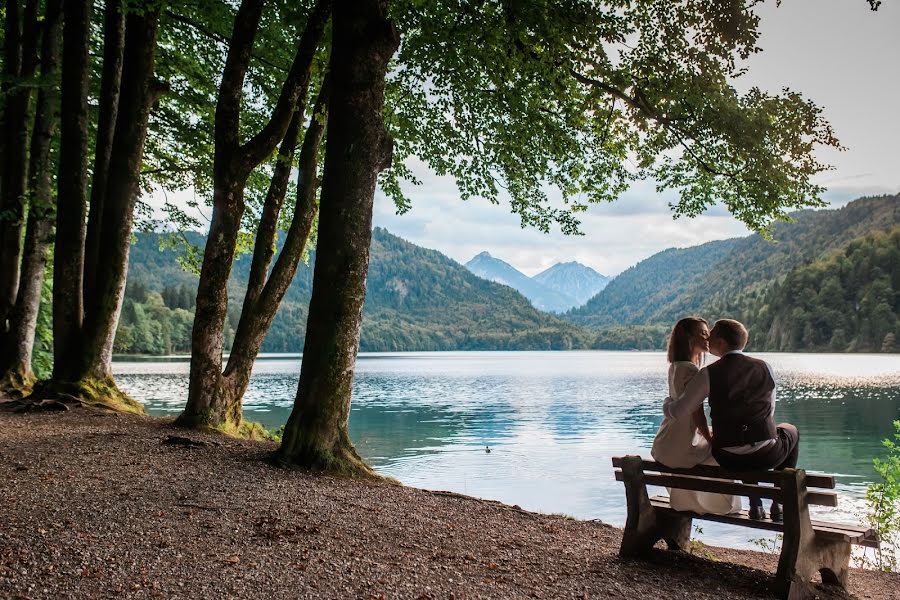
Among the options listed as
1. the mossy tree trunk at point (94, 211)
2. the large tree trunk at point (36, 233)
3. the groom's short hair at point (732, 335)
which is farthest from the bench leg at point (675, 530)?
the large tree trunk at point (36, 233)

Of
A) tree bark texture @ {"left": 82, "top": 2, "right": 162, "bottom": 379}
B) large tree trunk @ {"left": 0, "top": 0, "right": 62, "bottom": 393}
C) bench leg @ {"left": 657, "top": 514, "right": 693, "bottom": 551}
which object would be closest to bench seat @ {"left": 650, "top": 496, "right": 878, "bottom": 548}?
bench leg @ {"left": 657, "top": 514, "right": 693, "bottom": 551}

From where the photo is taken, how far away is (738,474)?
514 cm

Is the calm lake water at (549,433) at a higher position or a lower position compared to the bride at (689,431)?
lower

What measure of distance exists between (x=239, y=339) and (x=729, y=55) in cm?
816

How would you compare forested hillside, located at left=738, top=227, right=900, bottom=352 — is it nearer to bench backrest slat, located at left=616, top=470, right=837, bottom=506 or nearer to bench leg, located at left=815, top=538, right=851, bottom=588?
bench leg, located at left=815, top=538, right=851, bottom=588

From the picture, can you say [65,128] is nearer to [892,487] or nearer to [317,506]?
[317,506]

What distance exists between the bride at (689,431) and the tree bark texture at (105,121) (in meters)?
10.4

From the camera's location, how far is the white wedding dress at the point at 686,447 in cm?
556

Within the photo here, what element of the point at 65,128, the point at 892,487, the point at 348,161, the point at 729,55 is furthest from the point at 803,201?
the point at 65,128

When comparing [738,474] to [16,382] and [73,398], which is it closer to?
[73,398]

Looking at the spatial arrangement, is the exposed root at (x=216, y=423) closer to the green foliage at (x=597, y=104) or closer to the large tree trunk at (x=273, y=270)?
the large tree trunk at (x=273, y=270)

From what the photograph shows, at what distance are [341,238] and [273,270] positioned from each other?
10.8 ft

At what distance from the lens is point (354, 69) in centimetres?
801

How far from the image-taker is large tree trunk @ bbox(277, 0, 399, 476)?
7.97 metres
